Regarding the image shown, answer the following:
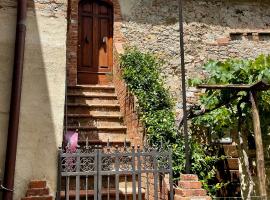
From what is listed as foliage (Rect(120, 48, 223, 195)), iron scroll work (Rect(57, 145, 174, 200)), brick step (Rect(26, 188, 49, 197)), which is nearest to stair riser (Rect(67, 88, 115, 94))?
foliage (Rect(120, 48, 223, 195))

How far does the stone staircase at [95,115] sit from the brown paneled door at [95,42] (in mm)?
773

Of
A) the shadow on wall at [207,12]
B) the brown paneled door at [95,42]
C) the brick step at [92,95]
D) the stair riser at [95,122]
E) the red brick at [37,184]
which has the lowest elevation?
the red brick at [37,184]

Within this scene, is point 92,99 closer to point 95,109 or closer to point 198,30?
point 95,109

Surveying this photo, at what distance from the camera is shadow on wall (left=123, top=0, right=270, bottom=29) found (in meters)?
9.20

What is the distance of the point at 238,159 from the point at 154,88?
2.13 m

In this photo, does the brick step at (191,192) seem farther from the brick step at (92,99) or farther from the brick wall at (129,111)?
the brick step at (92,99)

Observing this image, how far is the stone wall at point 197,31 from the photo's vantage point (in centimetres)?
→ 899

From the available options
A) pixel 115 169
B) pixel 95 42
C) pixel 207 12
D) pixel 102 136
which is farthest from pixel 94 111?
pixel 207 12

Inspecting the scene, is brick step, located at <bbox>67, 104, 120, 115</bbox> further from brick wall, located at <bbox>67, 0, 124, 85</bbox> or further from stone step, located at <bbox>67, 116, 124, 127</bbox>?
brick wall, located at <bbox>67, 0, 124, 85</bbox>

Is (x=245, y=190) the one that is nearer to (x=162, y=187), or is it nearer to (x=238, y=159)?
(x=238, y=159)

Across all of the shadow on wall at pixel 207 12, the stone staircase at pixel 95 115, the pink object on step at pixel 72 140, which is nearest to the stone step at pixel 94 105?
the stone staircase at pixel 95 115

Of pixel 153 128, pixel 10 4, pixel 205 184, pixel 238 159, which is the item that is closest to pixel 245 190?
pixel 238 159

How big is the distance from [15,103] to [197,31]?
6.36m

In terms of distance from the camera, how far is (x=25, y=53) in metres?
4.43
